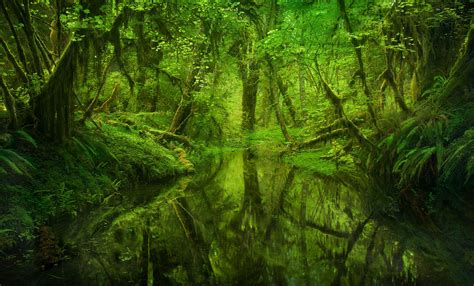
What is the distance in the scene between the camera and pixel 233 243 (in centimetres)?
597

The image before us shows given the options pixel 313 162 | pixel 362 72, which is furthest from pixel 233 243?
pixel 313 162

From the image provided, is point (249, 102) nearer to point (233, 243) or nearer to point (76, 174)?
point (76, 174)

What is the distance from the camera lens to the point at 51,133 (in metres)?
8.41

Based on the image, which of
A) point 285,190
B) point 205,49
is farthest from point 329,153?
point 205,49

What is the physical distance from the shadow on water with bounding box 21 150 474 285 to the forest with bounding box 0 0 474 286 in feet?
0.11

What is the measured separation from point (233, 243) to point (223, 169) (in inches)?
364

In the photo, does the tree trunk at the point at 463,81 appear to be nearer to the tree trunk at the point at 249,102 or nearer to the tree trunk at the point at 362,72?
the tree trunk at the point at 362,72

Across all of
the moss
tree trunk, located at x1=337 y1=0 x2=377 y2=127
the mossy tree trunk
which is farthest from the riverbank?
the mossy tree trunk

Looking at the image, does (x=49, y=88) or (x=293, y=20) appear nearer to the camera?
(x=49, y=88)

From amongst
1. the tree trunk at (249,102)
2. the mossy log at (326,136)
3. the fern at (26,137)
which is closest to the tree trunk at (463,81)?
the mossy log at (326,136)

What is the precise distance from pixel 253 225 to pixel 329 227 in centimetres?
139

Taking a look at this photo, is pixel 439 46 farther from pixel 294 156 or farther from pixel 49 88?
pixel 49 88

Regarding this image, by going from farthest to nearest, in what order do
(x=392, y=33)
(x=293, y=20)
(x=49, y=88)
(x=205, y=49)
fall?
(x=205, y=49) → (x=293, y=20) → (x=392, y=33) → (x=49, y=88)

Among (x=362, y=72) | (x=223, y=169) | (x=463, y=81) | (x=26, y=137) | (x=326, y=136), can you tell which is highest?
(x=362, y=72)
